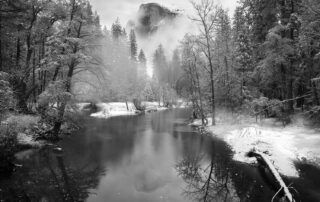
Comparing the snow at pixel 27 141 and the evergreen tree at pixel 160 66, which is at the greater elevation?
the evergreen tree at pixel 160 66

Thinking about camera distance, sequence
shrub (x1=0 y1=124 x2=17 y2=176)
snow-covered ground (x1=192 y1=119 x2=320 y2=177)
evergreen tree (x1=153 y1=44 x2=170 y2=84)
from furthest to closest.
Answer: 1. evergreen tree (x1=153 y1=44 x2=170 y2=84)
2. snow-covered ground (x1=192 y1=119 x2=320 y2=177)
3. shrub (x1=0 y1=124 x2=17 y2=176)

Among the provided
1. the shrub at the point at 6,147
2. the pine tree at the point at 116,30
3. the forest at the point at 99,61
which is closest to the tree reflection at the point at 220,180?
the forest at the point at 99,61

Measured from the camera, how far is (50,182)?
981cm

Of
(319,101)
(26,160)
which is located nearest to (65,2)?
(26,160)

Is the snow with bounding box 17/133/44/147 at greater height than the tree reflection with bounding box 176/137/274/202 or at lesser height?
greater

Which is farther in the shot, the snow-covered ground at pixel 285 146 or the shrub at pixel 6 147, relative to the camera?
the snow-covered ground at pixel 285 146

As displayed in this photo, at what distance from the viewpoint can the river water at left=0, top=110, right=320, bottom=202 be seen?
28.0 feet

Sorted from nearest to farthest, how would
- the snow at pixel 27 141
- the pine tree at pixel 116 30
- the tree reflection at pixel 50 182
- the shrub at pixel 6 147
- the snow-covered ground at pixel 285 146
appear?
the tree reflection at pixel 50 182 < the shrub at pixel 6 147 < the snow-covered ground at pixel 285 146 < the snow at pixel 27 141 < the pine tree at pixel 116 30

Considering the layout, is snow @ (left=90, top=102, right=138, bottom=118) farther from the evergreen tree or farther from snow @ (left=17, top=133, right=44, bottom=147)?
the evergreen tree

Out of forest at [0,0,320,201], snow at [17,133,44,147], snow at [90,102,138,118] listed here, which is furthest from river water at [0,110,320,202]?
snow at [90,102,138,118]

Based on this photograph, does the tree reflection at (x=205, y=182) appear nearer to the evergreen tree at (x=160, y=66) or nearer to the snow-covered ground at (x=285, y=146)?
the snow-covered ground at (x=285, y=146)

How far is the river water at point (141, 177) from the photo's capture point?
8.52m

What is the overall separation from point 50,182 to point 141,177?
13.9 feet

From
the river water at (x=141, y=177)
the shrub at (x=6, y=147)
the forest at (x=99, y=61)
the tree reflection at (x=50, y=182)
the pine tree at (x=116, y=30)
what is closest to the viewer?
the tree reflection at (x=50, y=182)
